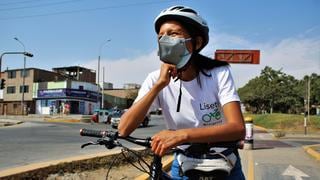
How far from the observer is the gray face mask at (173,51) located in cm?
229

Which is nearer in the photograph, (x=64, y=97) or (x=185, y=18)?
(x=185, y=18)

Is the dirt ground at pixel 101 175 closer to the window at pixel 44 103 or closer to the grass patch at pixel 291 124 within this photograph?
the grass patch at pixel 291 124

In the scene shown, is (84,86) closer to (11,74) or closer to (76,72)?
(11,74)

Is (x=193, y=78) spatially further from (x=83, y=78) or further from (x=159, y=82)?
(x=83, y=78)

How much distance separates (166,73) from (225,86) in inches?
13.1

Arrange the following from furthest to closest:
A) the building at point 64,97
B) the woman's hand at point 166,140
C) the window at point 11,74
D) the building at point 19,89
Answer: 1. the window at point 11,74
2. the building at point 19,89
3. the building at point 64,97
4. the woman's hand at point 166,140

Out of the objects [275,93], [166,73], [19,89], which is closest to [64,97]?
[19,89]

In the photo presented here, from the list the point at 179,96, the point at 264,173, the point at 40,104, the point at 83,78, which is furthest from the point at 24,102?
the point at 179,96

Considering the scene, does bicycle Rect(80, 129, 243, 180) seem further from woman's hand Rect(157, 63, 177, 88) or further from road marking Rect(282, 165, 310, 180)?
road marking Rect(282, 165, 310, 180)

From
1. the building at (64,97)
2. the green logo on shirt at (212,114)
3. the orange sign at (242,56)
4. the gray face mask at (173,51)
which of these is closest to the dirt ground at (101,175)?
the green logo on shirt at (212,114)

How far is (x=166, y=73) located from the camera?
242 cm

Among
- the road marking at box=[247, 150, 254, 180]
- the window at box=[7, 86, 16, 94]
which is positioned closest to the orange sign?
the road marking at box=[247, 150, 254, 180]

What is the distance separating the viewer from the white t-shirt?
8.27 feet

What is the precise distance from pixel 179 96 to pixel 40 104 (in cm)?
7090
